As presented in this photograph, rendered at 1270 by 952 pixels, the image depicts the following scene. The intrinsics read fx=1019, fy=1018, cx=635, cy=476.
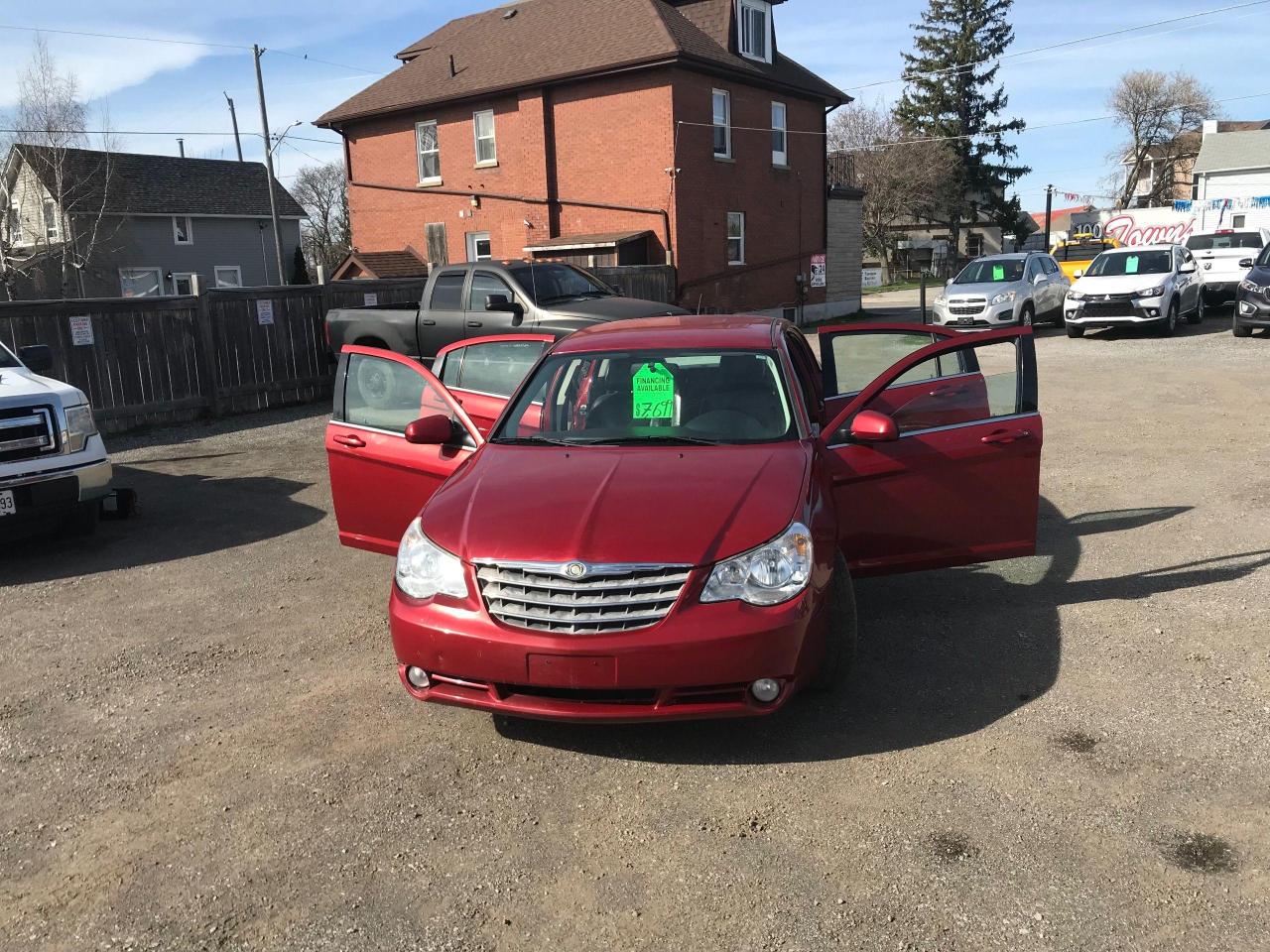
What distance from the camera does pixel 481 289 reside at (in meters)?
13.5

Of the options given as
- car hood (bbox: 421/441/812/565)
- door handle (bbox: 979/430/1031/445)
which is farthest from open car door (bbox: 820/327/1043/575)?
car hood (bbox: 421/441/812/565)

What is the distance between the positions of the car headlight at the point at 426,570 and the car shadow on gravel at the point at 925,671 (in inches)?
29.2

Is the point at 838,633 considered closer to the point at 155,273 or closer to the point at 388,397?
the point at 388,397

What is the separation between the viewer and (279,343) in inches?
595

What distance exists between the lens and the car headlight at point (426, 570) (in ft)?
12.8

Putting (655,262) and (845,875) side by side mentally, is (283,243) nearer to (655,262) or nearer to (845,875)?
(655,262)

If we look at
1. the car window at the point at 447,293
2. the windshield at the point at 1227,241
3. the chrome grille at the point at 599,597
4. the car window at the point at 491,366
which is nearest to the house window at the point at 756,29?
the windshield at the point at 1227,241

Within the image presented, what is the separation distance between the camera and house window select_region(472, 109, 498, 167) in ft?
89.9

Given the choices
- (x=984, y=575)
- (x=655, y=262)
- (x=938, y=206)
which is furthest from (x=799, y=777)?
(x=938, y=206)

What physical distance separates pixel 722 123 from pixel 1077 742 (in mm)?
24317

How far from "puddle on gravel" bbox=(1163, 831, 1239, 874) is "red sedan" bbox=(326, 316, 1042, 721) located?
132cm

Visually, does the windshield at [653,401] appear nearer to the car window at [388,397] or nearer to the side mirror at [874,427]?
the side mirror at [874,427]

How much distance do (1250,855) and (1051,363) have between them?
14386 millimetres

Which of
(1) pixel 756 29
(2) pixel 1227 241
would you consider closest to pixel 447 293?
(1) pixel 756 29
